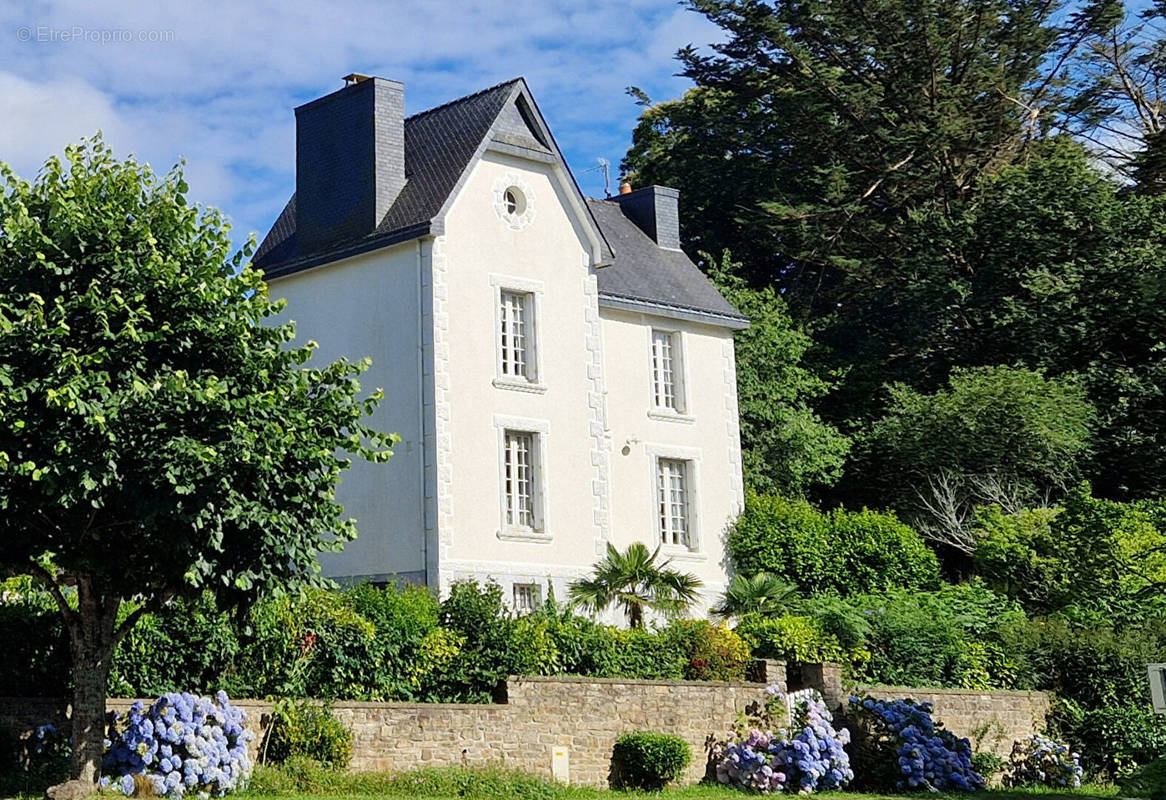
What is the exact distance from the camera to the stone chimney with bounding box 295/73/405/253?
2967cm

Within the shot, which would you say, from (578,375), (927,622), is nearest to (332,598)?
(578,375)

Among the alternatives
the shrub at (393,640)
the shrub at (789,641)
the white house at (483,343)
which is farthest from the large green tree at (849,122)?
the shrub at (393,640)

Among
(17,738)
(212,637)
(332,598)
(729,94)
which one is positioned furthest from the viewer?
(729,94)

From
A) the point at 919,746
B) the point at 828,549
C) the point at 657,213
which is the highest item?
the point at 657,213

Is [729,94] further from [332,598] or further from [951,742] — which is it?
[332,598]

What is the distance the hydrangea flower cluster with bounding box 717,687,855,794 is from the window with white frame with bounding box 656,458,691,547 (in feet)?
28.9

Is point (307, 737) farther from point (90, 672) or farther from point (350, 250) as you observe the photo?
point (350, 250)

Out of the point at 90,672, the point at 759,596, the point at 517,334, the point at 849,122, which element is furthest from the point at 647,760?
the point at 849,122

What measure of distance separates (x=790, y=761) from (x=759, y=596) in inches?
325

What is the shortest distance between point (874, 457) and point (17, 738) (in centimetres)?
2666

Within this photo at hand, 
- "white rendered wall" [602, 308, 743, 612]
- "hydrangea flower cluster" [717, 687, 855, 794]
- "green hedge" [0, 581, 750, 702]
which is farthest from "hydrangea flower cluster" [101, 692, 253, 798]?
"white rendered wall" [602, 308, 743, 612]

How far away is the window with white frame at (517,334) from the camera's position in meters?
29.6

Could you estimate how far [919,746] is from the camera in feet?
80.4

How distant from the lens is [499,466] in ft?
93.7
